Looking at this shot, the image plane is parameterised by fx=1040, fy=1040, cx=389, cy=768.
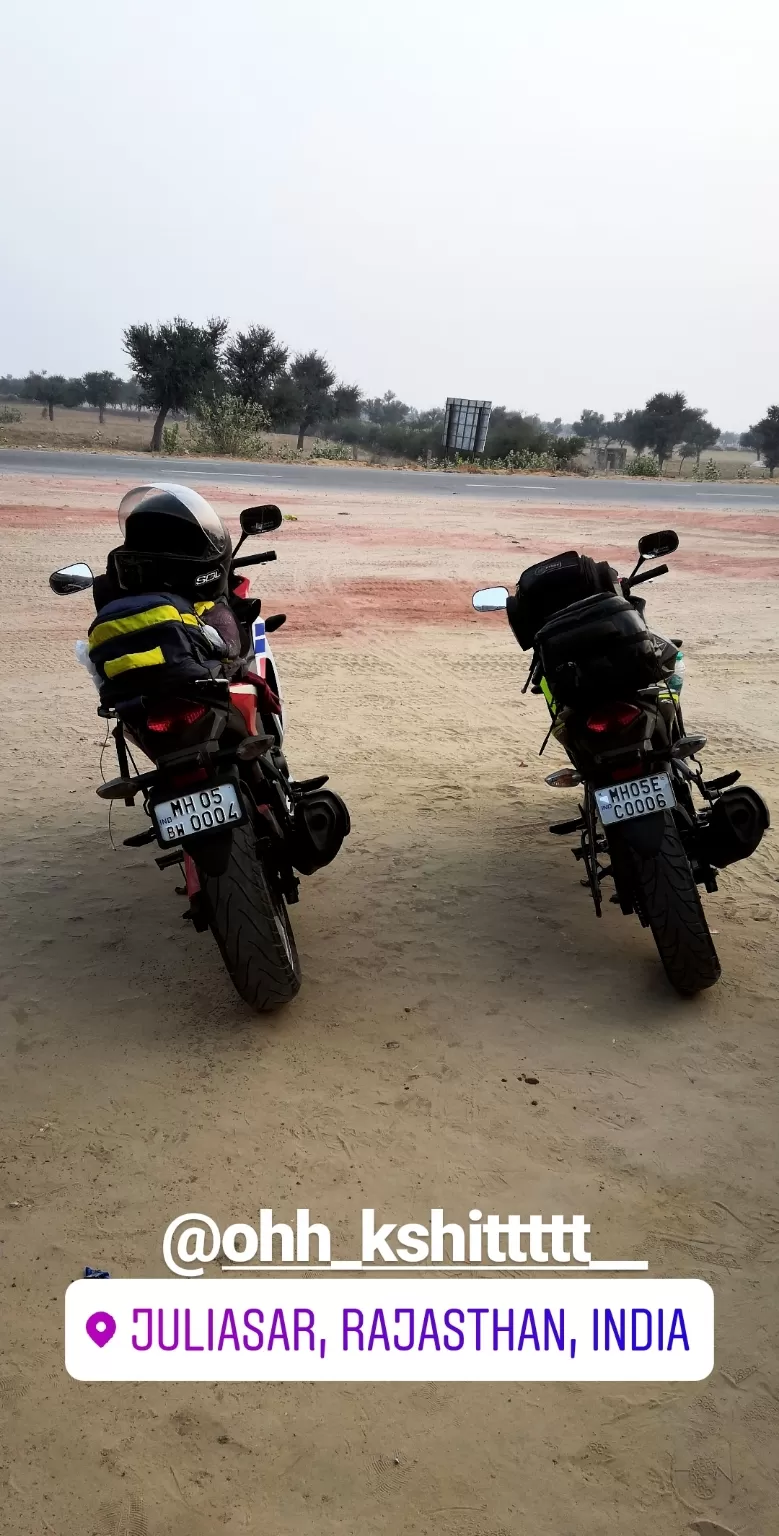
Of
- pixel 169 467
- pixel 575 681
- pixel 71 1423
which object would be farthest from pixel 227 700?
pixel 169 467

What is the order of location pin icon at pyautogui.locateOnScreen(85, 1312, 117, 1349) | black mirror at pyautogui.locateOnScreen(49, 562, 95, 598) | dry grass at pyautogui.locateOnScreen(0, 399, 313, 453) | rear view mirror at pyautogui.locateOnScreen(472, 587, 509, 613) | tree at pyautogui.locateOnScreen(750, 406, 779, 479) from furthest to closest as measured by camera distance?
1. tree at pyautogui.locateOnScreen(750, 406, 779, 479)
2. dry grass at pyautogui.locateOnScreen(0, 399, 313, 453)
3. black mirror at pyautogui.locateOnScreen(49, 562, 95, 598)
4. rear view mirror at pyautogui.locateOnScreen(472, 587, 509, 613)
5. location pin icon at pyautogui.locateOnScreen(85, 1312, 117, 1349)

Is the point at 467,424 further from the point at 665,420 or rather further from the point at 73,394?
the point at 73,394

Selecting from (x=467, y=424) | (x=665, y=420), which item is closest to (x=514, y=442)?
(x=467, y=424)

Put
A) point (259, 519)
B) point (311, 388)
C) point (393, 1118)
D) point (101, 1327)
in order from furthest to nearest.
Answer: point (311, 388) → point (259, 519) → point (393, 1118) → point (101, 1327)

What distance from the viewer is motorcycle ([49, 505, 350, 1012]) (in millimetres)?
→ 3094

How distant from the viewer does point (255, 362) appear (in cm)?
4550

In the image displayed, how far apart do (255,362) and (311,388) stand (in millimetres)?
5633

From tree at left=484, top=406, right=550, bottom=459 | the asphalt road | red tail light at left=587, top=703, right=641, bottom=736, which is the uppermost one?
tree at left=484, top=406, right=550, bottom=459

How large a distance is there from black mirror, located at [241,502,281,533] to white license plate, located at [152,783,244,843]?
6.38 ft

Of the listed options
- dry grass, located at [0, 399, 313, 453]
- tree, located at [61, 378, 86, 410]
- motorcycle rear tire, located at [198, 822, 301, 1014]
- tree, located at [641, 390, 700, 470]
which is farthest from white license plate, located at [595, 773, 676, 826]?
tree, located at [61, 378, 86, 410]

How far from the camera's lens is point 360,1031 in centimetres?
333

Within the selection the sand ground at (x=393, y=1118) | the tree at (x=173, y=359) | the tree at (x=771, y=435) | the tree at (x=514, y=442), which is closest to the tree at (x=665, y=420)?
the tree at (x=771, y=435)

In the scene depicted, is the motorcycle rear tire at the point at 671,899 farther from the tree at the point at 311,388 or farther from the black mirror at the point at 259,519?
the tree at the point at 311,388

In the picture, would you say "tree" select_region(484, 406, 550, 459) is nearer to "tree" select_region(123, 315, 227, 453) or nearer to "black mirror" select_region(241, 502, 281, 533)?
"tree" select_region(123, 315, 227, 453)
